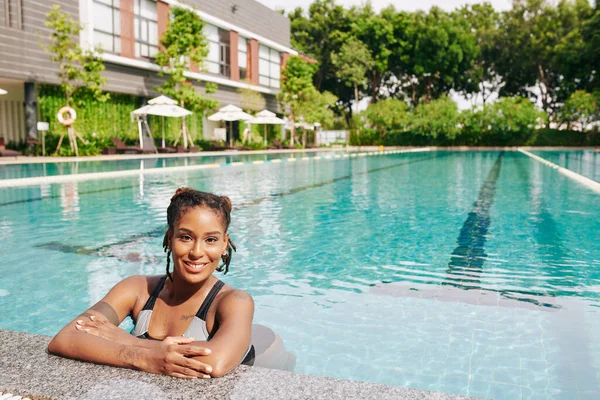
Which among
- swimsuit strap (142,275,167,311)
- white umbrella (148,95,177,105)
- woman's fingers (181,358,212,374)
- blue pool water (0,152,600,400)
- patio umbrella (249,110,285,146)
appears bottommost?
blue pool water (0,152,600,400)

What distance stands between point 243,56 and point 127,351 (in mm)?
35527

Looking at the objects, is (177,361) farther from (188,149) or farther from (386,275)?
(188,149)

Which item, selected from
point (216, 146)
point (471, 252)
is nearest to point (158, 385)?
point (471, 252)

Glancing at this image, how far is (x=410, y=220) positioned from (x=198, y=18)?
22.5m

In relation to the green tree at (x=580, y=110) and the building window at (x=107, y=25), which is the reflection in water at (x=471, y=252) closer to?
the building window at (x=107, y=25)

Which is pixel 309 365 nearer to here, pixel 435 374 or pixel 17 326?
pixel 435 374

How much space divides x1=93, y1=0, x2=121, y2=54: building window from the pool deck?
24606 mm

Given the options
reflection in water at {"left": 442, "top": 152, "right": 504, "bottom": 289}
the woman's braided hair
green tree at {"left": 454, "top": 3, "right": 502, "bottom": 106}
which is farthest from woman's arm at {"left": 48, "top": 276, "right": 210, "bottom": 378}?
green tree at {"left": 454, "top": 3, "right": 502, "bottom": 106}

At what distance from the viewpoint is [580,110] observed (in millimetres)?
39656

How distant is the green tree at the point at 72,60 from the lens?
2142 cm

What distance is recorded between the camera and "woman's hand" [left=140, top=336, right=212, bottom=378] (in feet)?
7.13

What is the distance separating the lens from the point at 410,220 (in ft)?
27.8

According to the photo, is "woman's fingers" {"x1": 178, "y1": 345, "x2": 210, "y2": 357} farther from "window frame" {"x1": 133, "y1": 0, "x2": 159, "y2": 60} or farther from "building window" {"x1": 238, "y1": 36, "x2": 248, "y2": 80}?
"building window" {"x1": 238, "y1": 36, "x2": 248, "y2": 80}

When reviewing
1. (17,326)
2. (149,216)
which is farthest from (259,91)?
(17,326)
